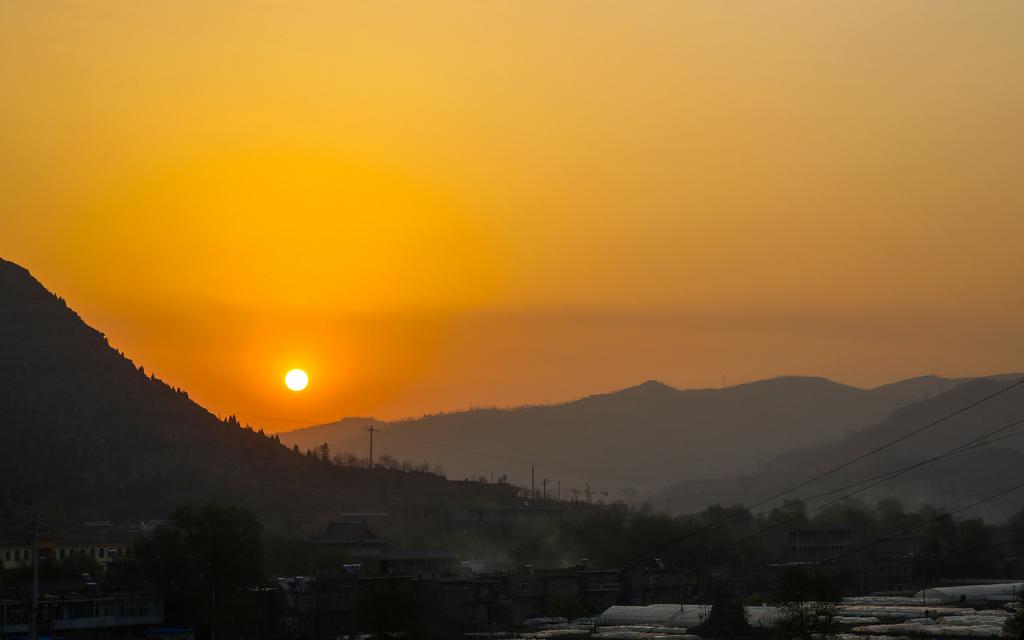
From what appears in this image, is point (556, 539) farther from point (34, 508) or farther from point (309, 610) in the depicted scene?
point (309, 610)

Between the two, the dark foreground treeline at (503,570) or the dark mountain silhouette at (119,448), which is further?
the dark mountain silhouette at (119,448)

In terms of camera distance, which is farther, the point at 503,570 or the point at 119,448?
the point at 119,448

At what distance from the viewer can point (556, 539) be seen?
4857 inches

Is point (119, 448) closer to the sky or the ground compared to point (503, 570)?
closer to the sky

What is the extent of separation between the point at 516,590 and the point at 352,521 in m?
35.2

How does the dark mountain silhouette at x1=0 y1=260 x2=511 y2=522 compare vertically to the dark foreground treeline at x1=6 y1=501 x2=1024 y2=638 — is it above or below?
above

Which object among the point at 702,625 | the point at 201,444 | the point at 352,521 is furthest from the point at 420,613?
the point at 201,444

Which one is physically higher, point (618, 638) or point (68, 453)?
point (68, 453)

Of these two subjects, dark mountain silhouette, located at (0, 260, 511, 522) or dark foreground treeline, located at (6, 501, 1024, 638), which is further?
dark mountain silhouette, located at (0, 260, 511, 522)

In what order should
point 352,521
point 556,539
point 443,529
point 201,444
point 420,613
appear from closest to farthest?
point 420,613 → point 352,521 → point 556,539 → point 443,529 → point 201,444

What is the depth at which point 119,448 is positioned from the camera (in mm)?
149500

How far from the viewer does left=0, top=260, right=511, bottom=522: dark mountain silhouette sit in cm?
13600

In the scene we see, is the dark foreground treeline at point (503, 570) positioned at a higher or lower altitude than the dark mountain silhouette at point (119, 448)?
lower

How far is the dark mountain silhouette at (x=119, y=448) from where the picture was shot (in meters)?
136
